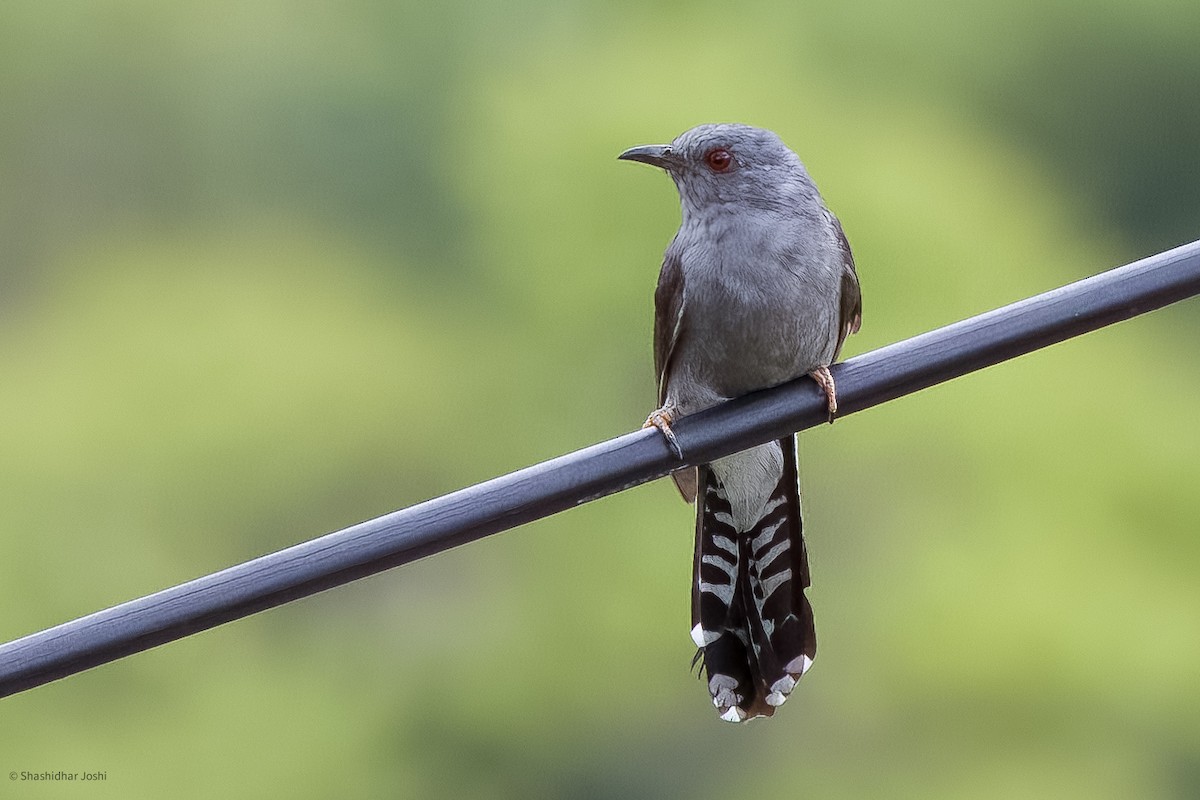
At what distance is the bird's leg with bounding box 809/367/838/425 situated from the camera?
214 cm

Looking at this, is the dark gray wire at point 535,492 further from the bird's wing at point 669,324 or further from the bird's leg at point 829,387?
the bird's wing at point 669,324

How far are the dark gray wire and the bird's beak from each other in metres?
1.27

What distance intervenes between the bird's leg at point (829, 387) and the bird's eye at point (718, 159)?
0.85 meters

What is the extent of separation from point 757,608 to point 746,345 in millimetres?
638

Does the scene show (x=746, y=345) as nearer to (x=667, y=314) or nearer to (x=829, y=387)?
(x=667, y=314)

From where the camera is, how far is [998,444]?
1090cm

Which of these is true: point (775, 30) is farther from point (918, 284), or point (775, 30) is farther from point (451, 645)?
point (451, 645)

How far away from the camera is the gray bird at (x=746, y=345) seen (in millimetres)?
3141

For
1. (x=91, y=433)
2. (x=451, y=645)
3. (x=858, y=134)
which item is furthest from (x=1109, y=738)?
(x=91, y=433)

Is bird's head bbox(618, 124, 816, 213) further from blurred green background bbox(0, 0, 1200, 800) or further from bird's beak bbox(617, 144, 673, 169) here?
blurred green background bbox(0, 0, 1200, 800)

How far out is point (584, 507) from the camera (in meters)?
10.2

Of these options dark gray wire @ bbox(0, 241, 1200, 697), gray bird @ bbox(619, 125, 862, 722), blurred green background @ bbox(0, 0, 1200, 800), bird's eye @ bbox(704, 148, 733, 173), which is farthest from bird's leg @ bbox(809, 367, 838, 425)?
blurred green background @ bbox(0, 0, 1200, 800)

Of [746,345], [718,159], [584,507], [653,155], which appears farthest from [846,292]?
[584,507]

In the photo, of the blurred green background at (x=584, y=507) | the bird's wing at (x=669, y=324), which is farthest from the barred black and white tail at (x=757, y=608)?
the blurred green background at (x=584, y=507)
